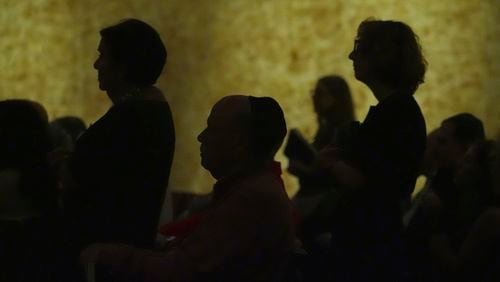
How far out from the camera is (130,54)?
4.96 metres

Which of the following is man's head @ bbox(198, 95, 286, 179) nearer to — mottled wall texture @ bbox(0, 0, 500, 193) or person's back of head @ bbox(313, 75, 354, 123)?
person's back of head @ bbox(313, 75, 354, 123)

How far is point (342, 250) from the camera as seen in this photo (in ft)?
15.8

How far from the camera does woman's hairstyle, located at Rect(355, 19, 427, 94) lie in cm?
491

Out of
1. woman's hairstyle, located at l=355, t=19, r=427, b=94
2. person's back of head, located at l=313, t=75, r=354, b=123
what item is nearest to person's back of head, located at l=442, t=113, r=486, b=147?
person's back of head, located at l=313, t=75, r=354, b=123

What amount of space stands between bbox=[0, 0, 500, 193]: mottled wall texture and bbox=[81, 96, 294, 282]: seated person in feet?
14.1

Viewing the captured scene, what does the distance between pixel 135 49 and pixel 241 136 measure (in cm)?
76

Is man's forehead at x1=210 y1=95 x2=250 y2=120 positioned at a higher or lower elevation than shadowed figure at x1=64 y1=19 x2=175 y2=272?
higher

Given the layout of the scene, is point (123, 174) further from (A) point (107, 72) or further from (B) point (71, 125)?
(B) point (71, 125)

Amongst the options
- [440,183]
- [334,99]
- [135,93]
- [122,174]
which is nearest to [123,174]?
[122,174]

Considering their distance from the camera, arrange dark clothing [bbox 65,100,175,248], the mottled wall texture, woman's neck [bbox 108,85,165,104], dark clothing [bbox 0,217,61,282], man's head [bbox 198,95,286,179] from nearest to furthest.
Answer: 1. man's head [bbox 198,95,286,179]
2. dark clothing [bbox 65,100,175,248]
3. woman's neck [bbox 108,85,165,104]
4. dark clothing [bbox 0,217,61,282]
5. the mottled wall texture

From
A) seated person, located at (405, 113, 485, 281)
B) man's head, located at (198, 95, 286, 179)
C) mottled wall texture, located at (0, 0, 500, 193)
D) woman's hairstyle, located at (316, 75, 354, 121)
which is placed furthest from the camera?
mottled wall texture, located at (0, 0, 500, 193)

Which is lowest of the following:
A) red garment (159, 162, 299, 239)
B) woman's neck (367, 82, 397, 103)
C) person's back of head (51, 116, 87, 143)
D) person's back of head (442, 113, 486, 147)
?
person's back of head (51, 116, 87, 143)

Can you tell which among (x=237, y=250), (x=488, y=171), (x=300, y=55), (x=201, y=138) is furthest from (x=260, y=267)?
(x=300, y=55)

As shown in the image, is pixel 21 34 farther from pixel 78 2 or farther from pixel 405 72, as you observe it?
pixel 405 72
